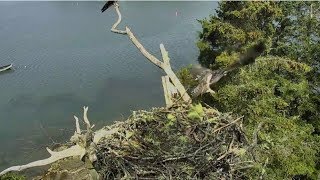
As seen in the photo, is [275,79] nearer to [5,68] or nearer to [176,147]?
[176,147]

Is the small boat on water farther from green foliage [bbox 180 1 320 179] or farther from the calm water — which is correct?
green foliage [bbox 180 1 320 179]

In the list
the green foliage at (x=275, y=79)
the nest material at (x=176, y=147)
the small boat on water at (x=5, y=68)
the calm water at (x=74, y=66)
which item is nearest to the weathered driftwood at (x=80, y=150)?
the nest material at (x=176, y=147)

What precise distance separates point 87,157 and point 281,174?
24.0ft

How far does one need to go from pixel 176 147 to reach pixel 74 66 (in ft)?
83.5

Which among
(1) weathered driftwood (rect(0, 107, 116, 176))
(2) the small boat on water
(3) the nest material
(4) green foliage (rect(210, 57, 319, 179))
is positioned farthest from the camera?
(2) the small boat on water

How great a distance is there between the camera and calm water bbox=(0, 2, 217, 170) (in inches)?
896

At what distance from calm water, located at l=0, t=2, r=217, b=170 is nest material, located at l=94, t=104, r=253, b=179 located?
13.5 m

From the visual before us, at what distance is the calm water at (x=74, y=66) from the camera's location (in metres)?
22.8

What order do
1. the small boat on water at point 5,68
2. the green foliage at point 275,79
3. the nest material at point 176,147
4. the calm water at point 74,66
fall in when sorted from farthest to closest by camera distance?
the small boat on water at point 5,68, the calm water at point 74,66, the green foliage at point 275,79, the nest material at point 176,147

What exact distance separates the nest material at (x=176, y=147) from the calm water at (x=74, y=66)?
44.4 feet

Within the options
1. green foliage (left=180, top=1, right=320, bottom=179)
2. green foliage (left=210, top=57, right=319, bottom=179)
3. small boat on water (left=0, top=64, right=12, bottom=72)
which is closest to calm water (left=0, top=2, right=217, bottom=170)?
small boat on water (left=0, top=64, right=12, bottom=72)

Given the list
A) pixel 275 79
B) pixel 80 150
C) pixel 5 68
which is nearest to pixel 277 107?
pixel 275 79

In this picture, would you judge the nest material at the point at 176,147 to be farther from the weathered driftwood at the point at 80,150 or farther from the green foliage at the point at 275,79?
the green foliage at the point at 275,79

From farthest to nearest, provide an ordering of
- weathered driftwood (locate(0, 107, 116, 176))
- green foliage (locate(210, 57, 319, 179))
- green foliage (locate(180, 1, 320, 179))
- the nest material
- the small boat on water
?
1. the small boat on water
2. green foliage (locate(180, 1, 320, 179))
3. green foliage (locate(210, 57, 319, 179))
4. weathered driftwood (locate(0, 107, 116, 176))
5. the nest material
